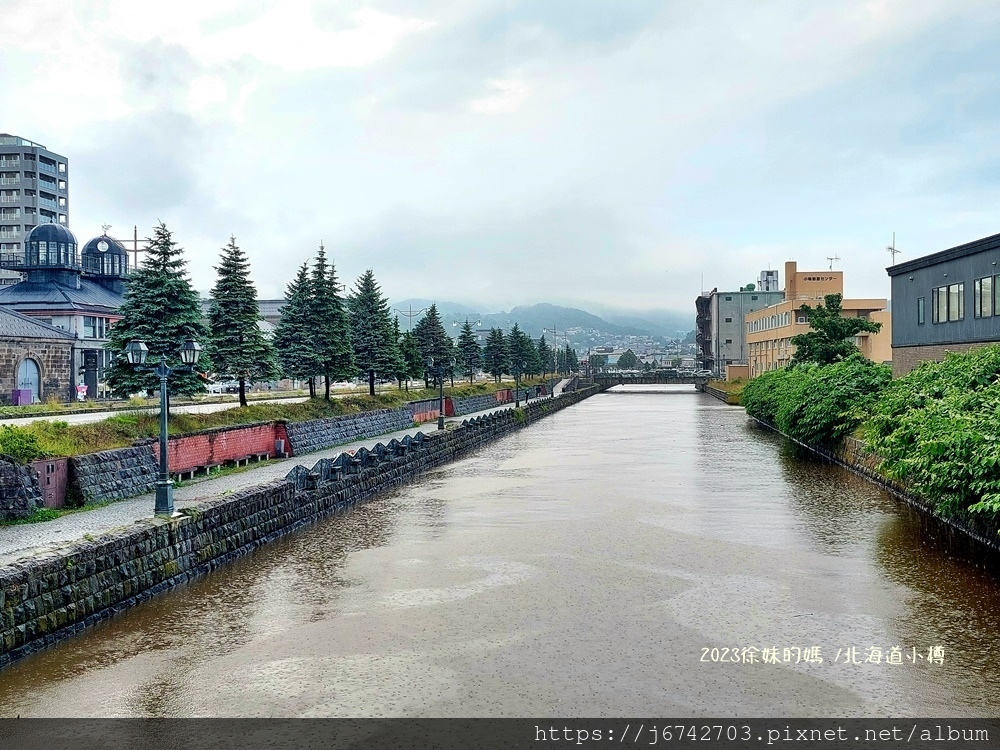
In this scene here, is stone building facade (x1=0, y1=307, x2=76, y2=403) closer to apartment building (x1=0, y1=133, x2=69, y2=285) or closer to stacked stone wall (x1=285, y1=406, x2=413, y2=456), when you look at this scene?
stacked stone wall (x1=285, y1=406, x2=413, y2=456)

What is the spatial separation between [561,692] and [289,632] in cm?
497

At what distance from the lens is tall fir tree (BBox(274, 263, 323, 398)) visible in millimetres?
47000

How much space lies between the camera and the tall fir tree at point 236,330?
38.0 meters

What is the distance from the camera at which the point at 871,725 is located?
33.1 ft

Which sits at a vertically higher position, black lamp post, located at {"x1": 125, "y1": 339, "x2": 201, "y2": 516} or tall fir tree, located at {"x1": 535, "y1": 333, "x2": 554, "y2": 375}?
tall fir tree, located at {"x1": 535, "y1": 333, "x2": 554, "y2": 375}

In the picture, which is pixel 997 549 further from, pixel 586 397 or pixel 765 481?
pixel 586 397

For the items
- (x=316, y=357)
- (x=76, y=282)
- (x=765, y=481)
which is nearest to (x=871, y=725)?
(x=765, y=481)

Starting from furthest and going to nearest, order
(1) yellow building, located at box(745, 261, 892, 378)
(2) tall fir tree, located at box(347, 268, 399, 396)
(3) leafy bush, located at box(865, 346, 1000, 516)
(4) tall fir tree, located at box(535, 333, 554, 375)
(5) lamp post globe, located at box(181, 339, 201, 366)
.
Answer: (4) tall fir tree, located at box(535, 333, 554, 375), (1) yellow building, located at box(745, 261, 892, 378), (2) tall fir tree, located at box(347, 268, 399, 396), (5) lamp post globe, located at box(181, 339, 201, 366), (3) leafy bush, located at box(865, 346, 1000, 516)

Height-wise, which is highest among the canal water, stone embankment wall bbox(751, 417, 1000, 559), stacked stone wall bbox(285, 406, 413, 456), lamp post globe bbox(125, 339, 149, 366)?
lamp post globe bbox(125, 339, 149, 366)

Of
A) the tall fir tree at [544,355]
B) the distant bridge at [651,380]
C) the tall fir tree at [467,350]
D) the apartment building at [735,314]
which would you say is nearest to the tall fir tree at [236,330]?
the tall fir tree at [467,350]

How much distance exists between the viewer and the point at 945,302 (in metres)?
42.5

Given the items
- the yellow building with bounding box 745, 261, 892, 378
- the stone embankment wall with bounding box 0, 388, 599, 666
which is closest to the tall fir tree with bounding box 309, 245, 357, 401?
the stone embankment wall with bounding box 0, 388, 599, 666

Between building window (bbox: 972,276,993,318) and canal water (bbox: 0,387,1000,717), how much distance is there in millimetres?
A: 16588

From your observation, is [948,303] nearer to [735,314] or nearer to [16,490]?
[16,490]
